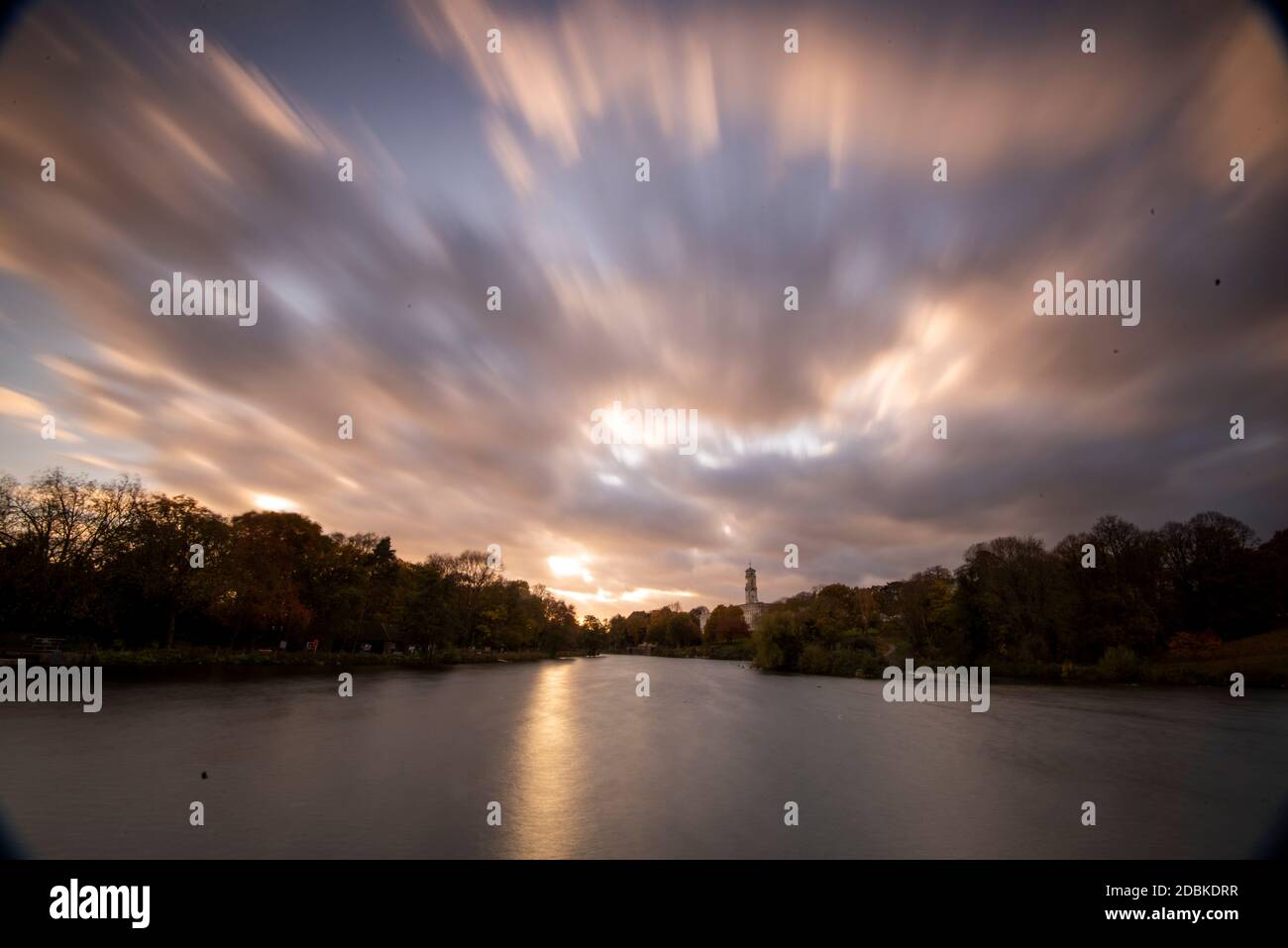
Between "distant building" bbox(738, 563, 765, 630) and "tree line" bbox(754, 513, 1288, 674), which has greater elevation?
"tree line" bbox(754, 513, 1288, 674)

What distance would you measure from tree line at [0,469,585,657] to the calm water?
11.9 metres

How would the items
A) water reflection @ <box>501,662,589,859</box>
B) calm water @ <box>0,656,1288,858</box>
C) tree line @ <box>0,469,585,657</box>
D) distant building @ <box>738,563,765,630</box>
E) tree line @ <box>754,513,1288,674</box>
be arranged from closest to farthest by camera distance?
water reflection @ <box>501,662,589,859</box>
calm water @ <box>0,656,1288,858</box>
tree line @ <box>0,469,585,657</box>
tree line @ <box>754,513,1288,674</box>
distant building @ <box>738,563,765,630</box>

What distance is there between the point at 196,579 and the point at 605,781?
38.4 metres

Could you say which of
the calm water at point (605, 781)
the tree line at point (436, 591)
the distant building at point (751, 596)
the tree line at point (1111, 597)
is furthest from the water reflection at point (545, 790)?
the distant building at point (751, 596)

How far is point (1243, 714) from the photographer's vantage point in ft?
92.2

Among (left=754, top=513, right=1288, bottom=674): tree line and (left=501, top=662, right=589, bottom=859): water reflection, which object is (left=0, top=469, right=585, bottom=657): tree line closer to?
(left=501, top=662, right=589, bottom=859): water reflection

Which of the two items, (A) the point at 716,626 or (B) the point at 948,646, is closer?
(B) the point at 948,646

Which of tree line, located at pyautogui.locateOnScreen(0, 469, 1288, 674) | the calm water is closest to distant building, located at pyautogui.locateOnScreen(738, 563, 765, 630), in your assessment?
tree line, located at pyautogui.locateOnScreen(0, 469, 1288, 674)

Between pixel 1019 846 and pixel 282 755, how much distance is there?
18.0 metres

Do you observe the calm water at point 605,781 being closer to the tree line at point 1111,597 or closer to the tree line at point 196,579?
the tree line at point 196,579

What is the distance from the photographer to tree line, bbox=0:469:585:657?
106ft
